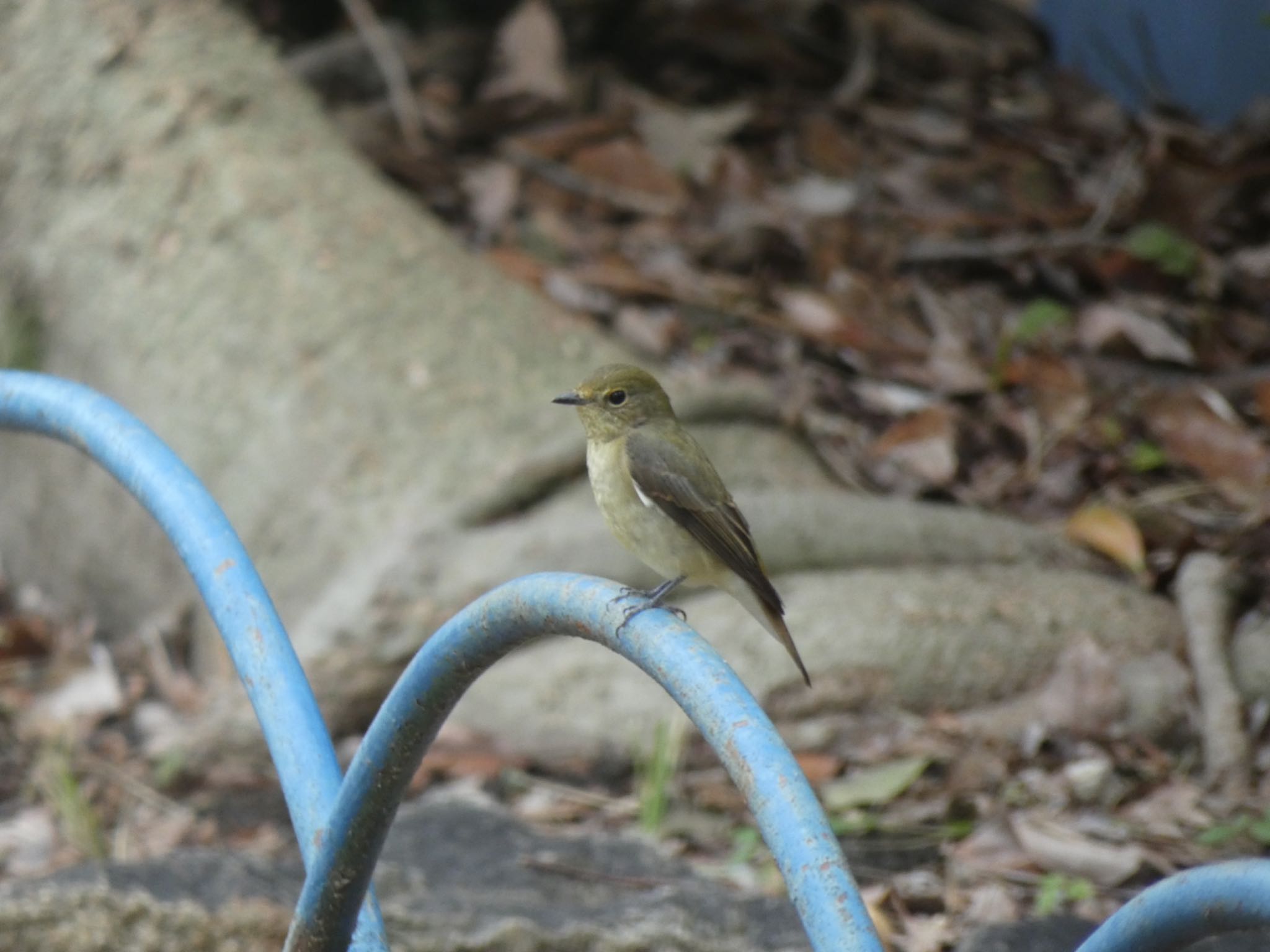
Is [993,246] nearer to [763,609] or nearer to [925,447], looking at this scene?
Answer: [925,447]

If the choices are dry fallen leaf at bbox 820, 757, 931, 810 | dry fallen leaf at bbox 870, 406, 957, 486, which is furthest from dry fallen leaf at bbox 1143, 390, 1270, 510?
dry fallen leaf at bbox 820, 757, 931, 810

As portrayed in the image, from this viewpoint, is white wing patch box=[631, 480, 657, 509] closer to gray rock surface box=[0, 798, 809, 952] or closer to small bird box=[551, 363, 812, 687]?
small bird box=[551, 363, 812, 687]

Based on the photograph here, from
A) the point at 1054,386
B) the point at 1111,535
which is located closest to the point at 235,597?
the point at 1111,535

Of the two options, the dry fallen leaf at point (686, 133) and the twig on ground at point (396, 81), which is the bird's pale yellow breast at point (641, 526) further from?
the twig on ground at point (396, 81)

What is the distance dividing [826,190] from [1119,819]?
3848mm

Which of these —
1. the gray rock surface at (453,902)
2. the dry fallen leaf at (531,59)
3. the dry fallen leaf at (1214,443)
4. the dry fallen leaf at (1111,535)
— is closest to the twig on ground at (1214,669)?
the dry fallen leaf at (1111,535)

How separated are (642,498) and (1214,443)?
2840mm

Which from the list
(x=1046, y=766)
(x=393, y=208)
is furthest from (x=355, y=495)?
(x=1046, y=766)

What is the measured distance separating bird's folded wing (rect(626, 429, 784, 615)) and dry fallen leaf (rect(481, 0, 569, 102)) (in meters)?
4.60

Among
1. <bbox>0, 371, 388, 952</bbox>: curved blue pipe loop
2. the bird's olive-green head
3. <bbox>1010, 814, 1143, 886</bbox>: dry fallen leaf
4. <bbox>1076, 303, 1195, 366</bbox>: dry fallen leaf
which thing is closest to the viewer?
<bbox>0, 371, 388, 952</bbox>: curved blue pipe loop

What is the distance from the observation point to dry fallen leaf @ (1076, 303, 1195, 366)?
558cm

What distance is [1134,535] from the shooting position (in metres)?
4.62

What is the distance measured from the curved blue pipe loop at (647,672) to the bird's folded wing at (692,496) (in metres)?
0.75

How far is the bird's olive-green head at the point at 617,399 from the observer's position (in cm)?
291
